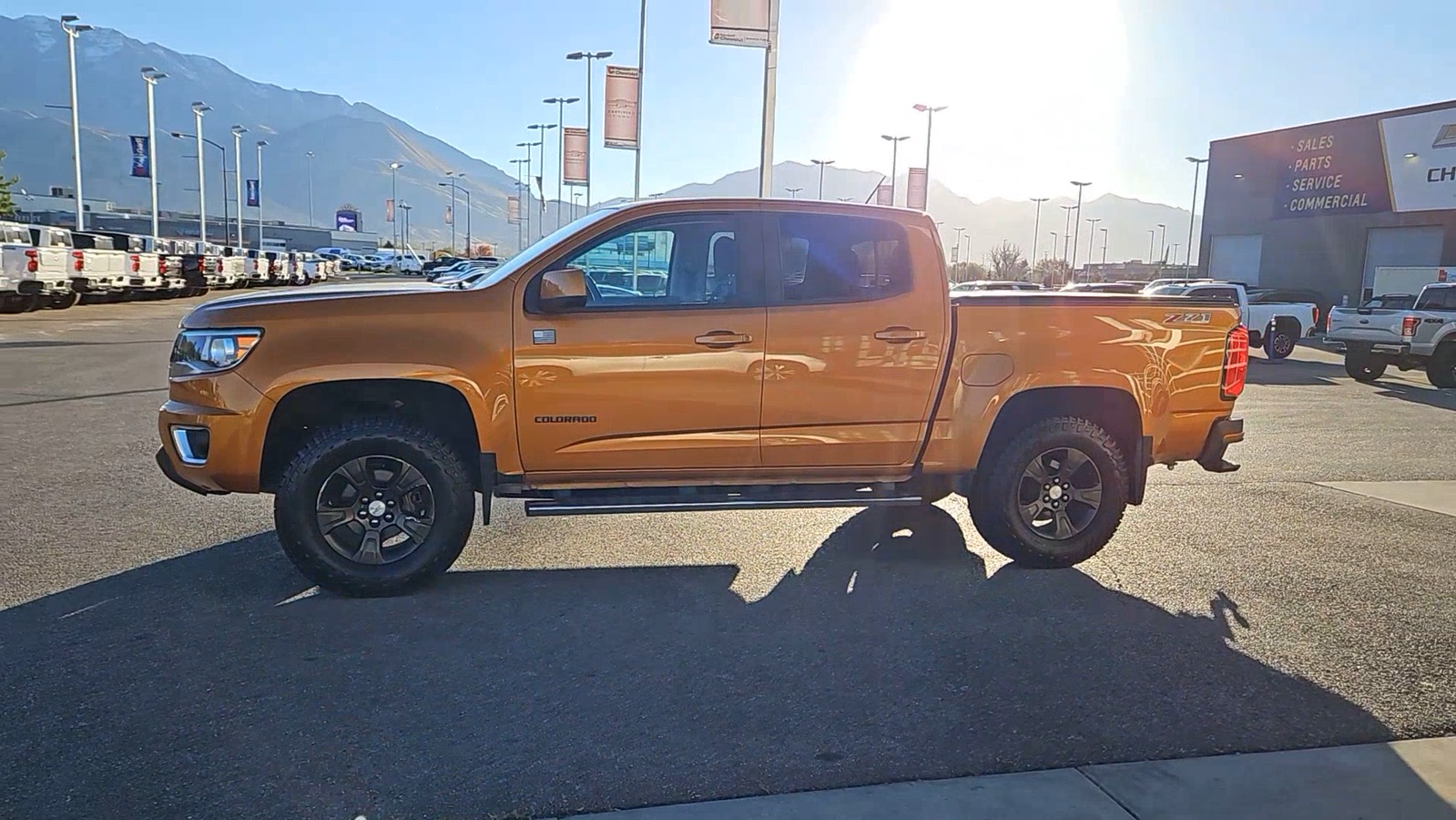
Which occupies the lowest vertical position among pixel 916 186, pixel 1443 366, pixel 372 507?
pixel 372 507

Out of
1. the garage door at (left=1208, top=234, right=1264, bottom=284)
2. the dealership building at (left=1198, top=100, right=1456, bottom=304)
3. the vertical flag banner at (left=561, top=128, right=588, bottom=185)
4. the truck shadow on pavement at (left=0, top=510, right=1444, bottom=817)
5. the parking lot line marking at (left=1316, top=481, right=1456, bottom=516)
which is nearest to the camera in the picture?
the truck shadow on pavement at (left=0, top=510, right=1444, bottom=817)

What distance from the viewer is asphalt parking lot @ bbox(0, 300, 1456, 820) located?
340 cm

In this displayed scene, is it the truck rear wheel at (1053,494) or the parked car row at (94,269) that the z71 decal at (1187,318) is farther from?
the parked car row at (94,269)

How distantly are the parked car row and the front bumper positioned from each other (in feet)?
76.2

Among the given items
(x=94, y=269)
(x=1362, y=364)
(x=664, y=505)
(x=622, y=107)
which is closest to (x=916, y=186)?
(x=622, y=107)

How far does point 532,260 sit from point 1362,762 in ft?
13.6

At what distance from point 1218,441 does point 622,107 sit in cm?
1909

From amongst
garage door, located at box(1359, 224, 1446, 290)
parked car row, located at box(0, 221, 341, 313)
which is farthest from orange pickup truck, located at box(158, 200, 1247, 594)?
garage door, located at box(1359, 224, 1446, 290)

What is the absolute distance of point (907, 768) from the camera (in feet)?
11.4

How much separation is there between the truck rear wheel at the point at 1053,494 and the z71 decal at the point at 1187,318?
0.74m

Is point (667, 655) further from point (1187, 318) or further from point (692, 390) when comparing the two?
point (1187, 318)

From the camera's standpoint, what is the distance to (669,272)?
5.53 m

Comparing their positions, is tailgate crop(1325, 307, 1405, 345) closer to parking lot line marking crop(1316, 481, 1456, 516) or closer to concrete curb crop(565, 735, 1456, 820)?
parking lot line marking crop(1316, 481, 1456, 516)

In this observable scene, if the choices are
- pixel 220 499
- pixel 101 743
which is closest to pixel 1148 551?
pixel 101 743
